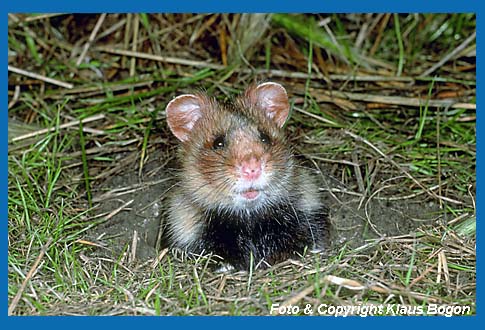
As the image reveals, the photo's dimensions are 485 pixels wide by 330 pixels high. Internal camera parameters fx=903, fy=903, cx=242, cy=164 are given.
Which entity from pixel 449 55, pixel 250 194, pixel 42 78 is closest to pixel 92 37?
pixel 42 78

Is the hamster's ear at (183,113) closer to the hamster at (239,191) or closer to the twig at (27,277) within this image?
the hamster at (239,191)

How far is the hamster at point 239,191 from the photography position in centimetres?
501

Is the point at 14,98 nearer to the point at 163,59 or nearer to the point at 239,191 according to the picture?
the point at 163,59

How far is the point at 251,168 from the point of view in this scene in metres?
4.77

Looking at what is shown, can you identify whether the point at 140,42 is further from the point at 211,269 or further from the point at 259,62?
the point at 211,269

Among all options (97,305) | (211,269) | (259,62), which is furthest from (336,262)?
(259,62)

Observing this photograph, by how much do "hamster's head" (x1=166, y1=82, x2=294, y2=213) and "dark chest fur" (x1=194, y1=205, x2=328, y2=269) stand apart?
0.09 m

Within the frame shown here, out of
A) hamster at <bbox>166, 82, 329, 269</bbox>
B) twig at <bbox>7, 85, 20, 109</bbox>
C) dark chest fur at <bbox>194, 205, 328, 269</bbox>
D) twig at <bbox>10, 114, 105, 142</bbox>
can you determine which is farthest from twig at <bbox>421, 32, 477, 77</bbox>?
twig at <bbox>7, 85, 20, 109</bbox>

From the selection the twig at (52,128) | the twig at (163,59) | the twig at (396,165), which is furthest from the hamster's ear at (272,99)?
the twig at (163,59)

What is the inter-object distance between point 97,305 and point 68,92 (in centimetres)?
283

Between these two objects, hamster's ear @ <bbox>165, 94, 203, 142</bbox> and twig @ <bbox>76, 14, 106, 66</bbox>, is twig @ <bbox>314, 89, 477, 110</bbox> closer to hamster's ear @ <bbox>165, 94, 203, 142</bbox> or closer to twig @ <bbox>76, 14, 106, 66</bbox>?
hamster's ear @ <bbox>165, 94, 203, 142</bbox>

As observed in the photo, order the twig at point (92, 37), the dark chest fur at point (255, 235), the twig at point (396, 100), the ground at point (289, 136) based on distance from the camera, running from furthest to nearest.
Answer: the twig at point (92, 37) → the twig at point (396, 100) → the dark chest fur at point (255, 235) → the ground at point (289, 136)

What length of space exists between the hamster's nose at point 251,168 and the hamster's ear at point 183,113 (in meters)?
0.65

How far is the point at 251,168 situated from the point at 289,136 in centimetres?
143
